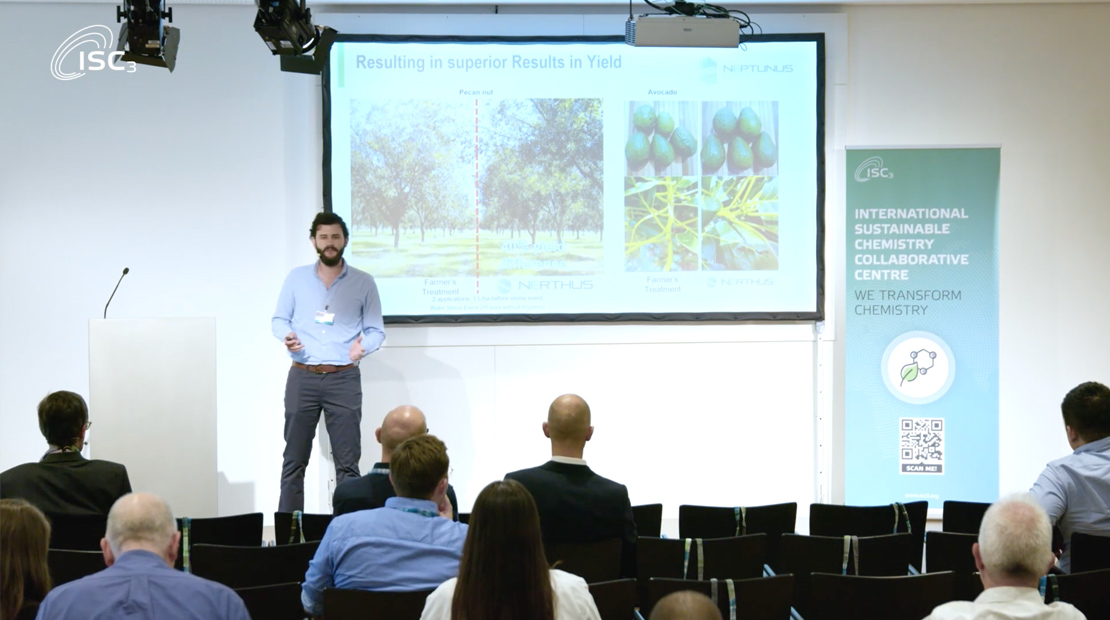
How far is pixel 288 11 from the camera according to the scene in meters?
4.85

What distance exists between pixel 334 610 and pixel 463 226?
4090mm

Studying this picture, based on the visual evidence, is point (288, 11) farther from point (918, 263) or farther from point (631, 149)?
point (918, 263)

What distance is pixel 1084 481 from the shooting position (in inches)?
144

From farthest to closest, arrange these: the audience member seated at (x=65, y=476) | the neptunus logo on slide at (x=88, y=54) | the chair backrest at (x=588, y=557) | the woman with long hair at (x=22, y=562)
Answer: the neptunus logo on slide at (x=88, y=54), the audience member seated at (x=65, y=476), the chair backrest at (x=588, y=557), the woman with long hair at (x=22, y=562)

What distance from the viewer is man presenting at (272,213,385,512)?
19.2 ft

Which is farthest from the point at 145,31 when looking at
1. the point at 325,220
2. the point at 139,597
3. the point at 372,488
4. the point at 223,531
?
→ the point at 139,597

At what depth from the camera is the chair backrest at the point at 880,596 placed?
2.92 meters

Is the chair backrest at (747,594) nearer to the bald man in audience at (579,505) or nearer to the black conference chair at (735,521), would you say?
the bald man in audience at (579,505)

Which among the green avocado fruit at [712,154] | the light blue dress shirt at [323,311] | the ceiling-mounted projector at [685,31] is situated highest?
the ceiling-mounted projector at [685,31]

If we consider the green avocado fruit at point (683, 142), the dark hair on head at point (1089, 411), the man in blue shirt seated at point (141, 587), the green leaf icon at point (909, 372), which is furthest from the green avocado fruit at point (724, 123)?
the man in blue shirt seated at point (141, 587)

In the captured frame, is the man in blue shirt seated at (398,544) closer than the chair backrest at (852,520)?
Yes

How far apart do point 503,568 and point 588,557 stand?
1.09m

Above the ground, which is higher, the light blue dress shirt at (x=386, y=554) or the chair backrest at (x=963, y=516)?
the light blue dress shirt at (x=386, y=554)

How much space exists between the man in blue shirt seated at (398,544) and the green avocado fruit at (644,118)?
4.06m
